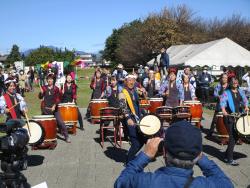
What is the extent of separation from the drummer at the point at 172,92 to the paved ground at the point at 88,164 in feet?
4.35

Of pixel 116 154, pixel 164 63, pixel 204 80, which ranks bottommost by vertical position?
pixel 116 154

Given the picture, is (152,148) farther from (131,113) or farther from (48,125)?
(48,125)

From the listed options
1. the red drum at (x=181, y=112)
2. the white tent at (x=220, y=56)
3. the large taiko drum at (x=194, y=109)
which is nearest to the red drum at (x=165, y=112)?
the red drum at (x=181, y=112)

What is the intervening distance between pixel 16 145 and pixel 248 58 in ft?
60.0

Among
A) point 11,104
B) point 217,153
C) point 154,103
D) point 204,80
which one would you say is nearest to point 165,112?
point 217,153

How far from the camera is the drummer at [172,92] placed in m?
11.4

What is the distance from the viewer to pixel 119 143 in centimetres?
1078

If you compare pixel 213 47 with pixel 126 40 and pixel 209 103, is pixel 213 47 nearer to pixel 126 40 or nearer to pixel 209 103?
pixel 209 103

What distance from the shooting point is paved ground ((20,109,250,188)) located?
7.34 metres

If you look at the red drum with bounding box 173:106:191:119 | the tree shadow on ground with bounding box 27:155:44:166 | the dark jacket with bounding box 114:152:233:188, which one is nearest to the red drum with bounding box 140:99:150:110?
the red drum with bounding box 173:106:191:119

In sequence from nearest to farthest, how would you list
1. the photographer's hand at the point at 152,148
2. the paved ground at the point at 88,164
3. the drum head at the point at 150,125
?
1. the photographer's hand at the point at 152,148
2. the paved ground at the point at 88,164
3. the drum head at the point at 150,125

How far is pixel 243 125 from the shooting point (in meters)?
8.09

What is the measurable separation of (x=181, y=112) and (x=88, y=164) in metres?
3.16

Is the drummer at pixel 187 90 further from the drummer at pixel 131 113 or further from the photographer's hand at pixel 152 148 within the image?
the photographer's hand at pixel 152 148
